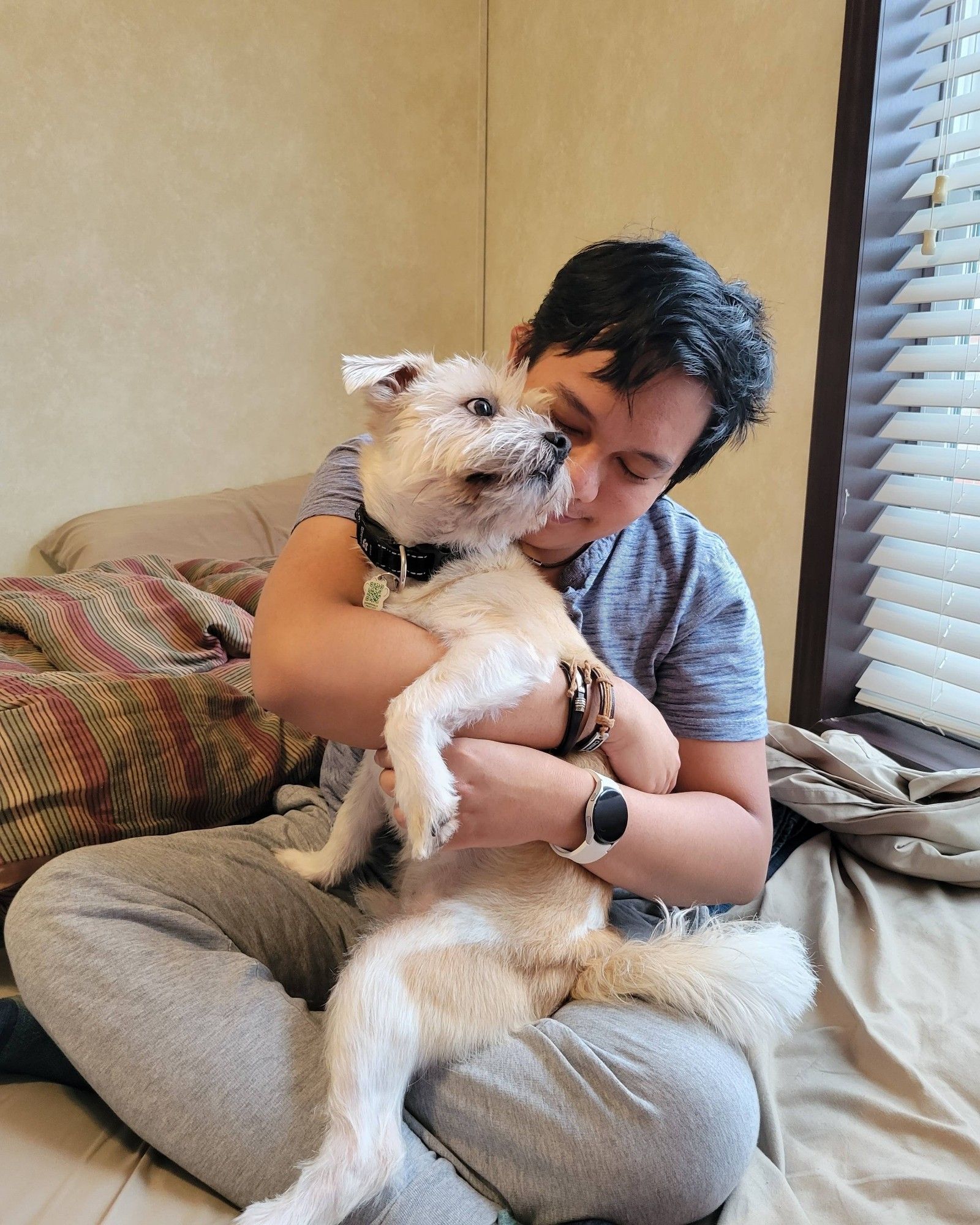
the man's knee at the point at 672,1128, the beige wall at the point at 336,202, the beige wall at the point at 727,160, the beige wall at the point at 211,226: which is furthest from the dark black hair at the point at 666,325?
the beige wall at the point at 211,226

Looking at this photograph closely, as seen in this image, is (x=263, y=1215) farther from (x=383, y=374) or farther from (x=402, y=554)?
(x=383, y=374)

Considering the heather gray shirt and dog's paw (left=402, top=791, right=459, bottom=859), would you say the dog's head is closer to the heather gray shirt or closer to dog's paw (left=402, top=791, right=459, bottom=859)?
the heather gray shirt

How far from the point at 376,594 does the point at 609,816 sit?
0.38 m

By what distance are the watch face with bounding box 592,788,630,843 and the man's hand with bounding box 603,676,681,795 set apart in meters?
0.08

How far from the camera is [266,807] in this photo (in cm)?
136

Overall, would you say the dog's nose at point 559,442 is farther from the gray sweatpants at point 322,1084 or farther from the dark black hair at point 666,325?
the gray sweatpants at point 322,1084

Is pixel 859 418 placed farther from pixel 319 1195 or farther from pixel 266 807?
pixel 319 1195

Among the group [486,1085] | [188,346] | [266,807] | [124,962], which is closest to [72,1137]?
[124,962]

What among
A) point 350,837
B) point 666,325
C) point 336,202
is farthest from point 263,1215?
point 336,202

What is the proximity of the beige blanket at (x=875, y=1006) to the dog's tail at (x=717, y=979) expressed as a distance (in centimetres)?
13

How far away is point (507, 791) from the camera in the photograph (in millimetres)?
914

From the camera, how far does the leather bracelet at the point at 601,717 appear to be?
976 millimetres

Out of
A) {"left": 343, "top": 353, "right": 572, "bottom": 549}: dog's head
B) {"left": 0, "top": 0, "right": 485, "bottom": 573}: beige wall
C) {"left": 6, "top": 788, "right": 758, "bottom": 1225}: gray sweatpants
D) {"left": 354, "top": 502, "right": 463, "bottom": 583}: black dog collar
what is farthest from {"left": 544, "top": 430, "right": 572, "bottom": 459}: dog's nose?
{"left": 0, "top": 0, "right": 485, "bottom": 573}: beige wall

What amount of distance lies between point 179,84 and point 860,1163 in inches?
107
